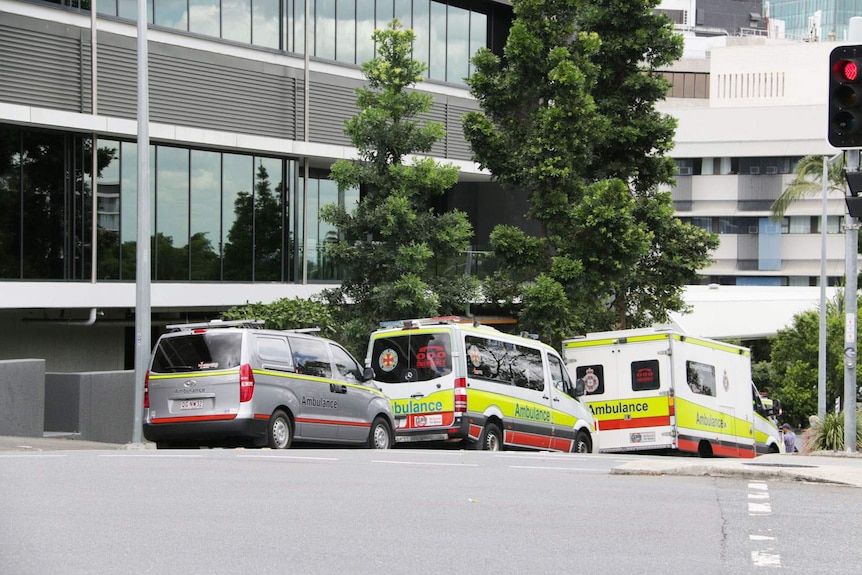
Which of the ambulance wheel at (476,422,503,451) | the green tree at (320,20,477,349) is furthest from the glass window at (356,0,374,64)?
the ambulance wheel at (476,422,503,451)

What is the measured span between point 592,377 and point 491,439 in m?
5.65

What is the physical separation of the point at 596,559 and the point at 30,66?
68.0 feet

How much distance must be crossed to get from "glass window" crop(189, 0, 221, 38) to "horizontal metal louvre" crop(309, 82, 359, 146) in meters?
3.22

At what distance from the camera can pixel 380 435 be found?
19656 mm

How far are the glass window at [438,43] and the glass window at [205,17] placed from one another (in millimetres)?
8001

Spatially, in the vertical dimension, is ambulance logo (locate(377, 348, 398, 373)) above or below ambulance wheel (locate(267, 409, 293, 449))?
above

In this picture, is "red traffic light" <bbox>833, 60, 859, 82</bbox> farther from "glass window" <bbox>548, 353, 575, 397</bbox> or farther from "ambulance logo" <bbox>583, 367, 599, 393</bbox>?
"ambulance logo" <bbox>583, 367, 599, 393</bbox>

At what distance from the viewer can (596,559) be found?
836 centimetres

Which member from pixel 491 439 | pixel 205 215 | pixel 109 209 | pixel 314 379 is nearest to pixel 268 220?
pixel 205 215

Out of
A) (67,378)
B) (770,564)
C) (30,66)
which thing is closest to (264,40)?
(30,66)

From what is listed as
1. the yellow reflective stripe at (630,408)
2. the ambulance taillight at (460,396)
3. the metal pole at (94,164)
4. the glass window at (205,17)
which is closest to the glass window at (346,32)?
the glass window at (205,17)

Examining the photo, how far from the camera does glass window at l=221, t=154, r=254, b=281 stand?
29.9 metres

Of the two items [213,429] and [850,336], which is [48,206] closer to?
[213,429]

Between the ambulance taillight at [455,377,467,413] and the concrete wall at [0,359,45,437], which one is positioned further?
the concrete wall at [0,359,45,437]
